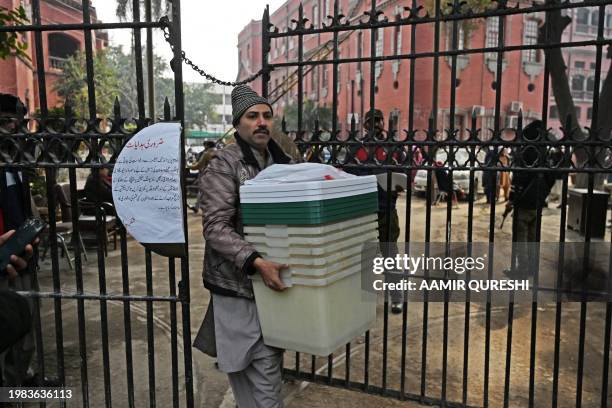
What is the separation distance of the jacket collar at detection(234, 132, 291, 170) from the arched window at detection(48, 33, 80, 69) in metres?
32.0

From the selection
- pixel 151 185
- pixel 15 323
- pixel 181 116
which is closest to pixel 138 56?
pixel 181 116

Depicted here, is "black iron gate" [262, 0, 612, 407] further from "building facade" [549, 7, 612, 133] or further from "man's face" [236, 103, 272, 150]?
"building facade" [549, 7, 612, 133]

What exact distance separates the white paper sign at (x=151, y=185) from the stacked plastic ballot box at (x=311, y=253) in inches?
17.4

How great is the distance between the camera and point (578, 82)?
3934 cm

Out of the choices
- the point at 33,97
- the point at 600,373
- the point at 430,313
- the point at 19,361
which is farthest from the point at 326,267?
the point at 33,97

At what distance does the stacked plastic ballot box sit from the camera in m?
2.32

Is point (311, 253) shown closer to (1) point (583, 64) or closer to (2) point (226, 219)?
(2) point (226, 219)

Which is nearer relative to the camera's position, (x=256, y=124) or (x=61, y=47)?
(x=256, y=124)

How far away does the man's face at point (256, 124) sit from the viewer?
110 inches

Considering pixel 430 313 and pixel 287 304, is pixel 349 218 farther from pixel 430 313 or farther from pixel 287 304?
pixel 430 313

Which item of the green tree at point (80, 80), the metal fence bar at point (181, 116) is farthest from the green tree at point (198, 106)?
the metal fence bar at point (181, 116)

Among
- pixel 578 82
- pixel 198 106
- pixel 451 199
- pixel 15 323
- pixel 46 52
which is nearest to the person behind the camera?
pixel 15 323

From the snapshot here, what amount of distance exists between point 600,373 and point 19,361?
4.26 meters

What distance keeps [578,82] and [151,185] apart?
144 feet
